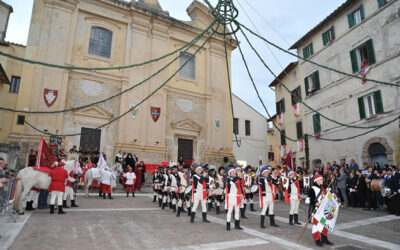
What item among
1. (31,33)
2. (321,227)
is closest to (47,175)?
(321,227)

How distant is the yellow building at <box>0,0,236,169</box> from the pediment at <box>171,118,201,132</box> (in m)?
0.10

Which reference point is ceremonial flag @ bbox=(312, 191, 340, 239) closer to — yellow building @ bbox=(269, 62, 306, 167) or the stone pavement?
the stone pavement

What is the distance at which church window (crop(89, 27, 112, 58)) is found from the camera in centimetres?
2159

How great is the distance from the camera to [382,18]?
59.4 feet

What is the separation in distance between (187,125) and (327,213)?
1837 cm

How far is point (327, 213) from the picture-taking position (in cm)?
623

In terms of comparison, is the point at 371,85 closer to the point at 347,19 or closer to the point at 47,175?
the point at 347,19

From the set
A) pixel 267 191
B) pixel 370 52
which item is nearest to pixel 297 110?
pixel 370 52

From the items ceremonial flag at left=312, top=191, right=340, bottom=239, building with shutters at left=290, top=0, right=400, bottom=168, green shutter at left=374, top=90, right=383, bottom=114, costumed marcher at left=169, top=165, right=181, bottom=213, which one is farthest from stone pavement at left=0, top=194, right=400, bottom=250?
green shutter at left=374, top=90, right=383, bottom=114

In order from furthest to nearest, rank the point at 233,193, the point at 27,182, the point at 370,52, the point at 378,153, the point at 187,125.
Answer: the point at 187,125
the point at 370,52
the point at 378,153
the point at 27,182
the point at 233,193

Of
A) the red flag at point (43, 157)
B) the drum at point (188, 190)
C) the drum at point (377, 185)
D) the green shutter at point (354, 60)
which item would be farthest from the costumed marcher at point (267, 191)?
the green shutter at point (354, 60)

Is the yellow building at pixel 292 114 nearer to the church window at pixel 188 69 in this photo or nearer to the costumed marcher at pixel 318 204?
the church window at pixel 188 69

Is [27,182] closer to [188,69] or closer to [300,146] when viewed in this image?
[188,69]

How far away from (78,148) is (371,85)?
73.6 feet
